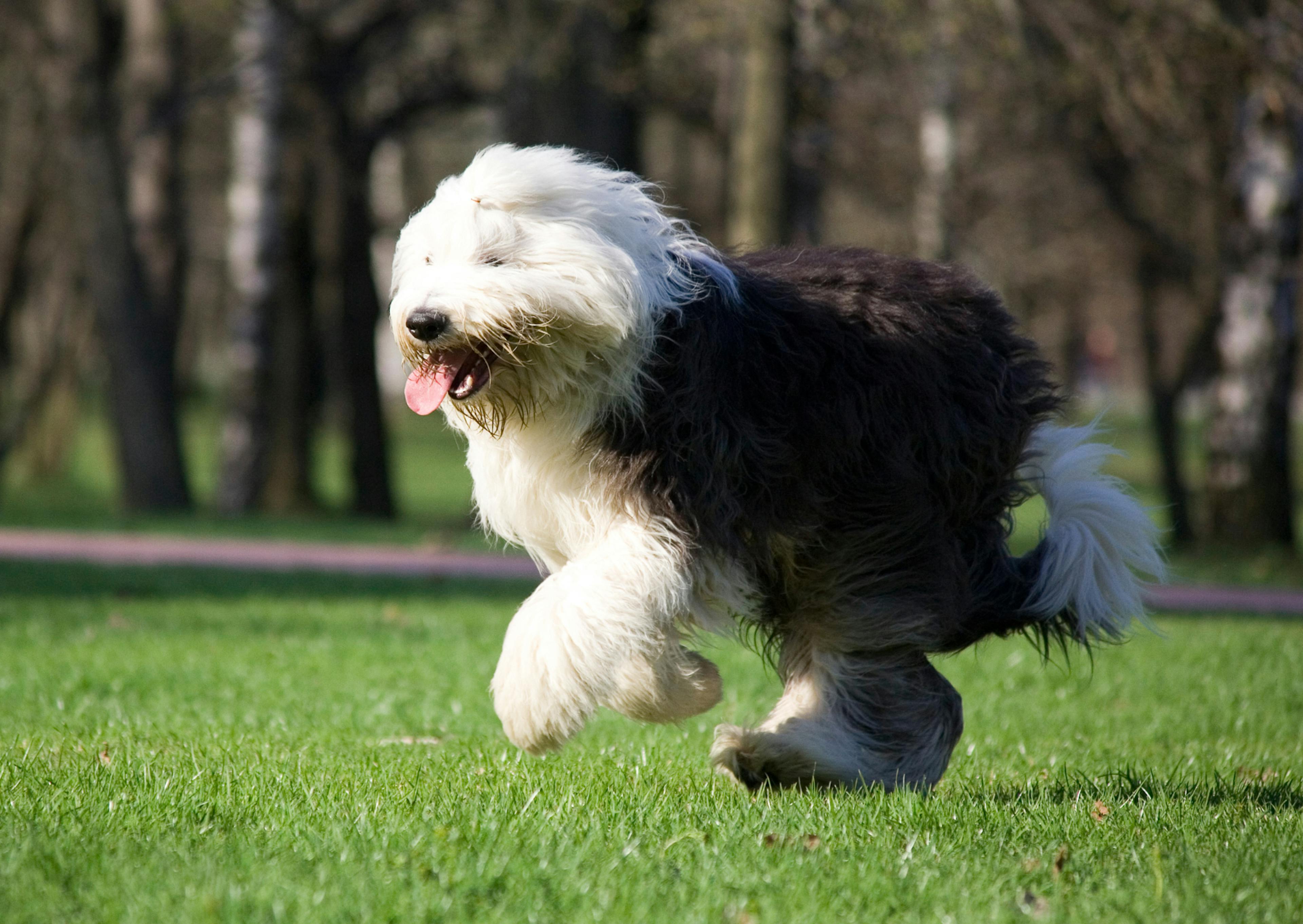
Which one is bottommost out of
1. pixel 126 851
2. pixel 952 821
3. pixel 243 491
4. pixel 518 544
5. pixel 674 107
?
pixel 243 491

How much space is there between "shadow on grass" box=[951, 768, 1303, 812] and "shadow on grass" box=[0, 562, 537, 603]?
19.6ft

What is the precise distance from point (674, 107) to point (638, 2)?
12.9ft

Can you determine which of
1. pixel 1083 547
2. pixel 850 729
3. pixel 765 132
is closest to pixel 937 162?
pixel 765 132

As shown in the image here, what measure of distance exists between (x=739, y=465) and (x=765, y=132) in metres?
9.10

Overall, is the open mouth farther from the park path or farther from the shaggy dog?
the park path

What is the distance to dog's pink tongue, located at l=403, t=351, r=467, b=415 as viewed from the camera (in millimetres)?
4309

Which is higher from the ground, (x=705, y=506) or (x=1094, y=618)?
(x=705, y=506)

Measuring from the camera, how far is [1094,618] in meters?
4.88

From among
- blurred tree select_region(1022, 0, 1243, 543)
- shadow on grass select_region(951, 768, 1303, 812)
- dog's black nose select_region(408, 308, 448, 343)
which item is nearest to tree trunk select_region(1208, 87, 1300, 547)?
blurred tree select_region(1022, 0, 1243, 543)

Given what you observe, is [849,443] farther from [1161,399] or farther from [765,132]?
[1161,399]

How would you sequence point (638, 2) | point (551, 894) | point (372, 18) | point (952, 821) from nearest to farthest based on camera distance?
1. point (551, 894)
2. point (952, 821)
3. point (638, 2)
4. point (372, 18)

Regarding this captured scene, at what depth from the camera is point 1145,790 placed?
15.9ft

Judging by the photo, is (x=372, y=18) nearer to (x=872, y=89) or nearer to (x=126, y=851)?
(x=872, y=89)

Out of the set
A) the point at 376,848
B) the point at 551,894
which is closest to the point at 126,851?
the point at 376,848
